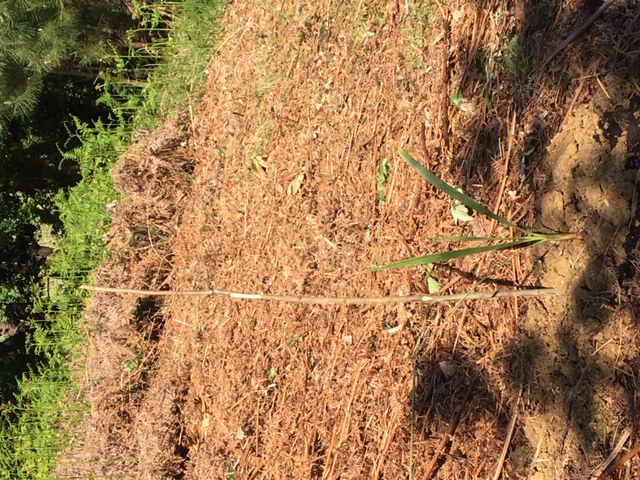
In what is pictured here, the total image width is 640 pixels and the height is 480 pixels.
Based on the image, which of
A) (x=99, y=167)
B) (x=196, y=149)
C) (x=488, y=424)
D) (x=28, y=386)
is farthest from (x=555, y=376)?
(x=28, y=386)

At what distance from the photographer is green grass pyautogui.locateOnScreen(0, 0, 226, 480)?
5.59 meters

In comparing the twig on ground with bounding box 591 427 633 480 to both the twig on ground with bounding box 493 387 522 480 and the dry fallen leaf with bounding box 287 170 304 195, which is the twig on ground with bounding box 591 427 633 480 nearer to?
the twig on ground with bounding box 493 387 522 480

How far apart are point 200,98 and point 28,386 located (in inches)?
150

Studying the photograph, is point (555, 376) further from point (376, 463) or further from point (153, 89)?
point (153, 89)

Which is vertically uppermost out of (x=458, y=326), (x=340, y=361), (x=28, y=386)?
(x=458, y=326)

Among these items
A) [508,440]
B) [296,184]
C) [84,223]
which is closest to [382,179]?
[296,184]

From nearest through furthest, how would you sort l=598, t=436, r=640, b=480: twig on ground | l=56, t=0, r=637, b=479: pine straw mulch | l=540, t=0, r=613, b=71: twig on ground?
l=598, t=436, r=640, b=480: twig on ground → l=540, t=0, r=613, b=71: twig on ground → l=56, t=0, r=637, b=479: pine straw mulch

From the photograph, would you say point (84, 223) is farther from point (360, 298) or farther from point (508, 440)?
point (508, 440)

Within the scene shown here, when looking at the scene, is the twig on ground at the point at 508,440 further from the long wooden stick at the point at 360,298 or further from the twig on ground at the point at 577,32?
the twig on ground at the point at 577,32

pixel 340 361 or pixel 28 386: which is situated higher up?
pixel 340 361

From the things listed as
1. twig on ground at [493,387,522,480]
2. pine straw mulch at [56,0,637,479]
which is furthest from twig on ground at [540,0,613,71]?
twig on ground at [493,387,522,480]

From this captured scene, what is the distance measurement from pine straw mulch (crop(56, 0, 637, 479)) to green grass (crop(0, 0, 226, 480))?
0.57 meters

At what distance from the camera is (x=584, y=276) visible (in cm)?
221

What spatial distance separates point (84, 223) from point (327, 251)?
12.3 ft
